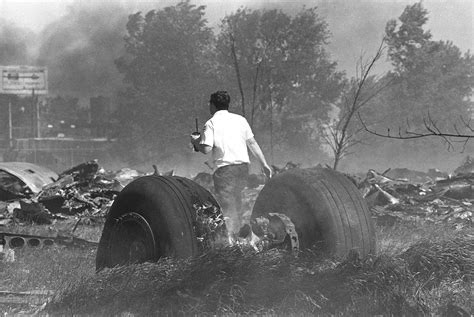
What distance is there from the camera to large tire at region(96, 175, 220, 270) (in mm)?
4660

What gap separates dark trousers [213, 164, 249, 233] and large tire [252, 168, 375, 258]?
2.62 feet

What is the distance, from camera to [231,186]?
605cm

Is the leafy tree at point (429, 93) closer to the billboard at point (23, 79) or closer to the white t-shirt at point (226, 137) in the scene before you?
the billboard at point (23, 79)

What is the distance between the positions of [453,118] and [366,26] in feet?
36.8

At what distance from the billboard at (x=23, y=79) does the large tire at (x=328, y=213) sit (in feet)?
75.1

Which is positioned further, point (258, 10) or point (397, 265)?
point (258, 10)

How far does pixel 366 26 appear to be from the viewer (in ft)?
66.4

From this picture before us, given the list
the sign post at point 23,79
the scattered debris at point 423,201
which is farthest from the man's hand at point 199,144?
the sign post at point 23,79

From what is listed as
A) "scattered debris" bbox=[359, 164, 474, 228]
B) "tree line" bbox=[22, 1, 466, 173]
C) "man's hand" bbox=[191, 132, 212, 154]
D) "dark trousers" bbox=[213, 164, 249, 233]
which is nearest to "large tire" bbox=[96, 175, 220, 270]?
"man's hand" bbox=[191, 132, 212, 154]

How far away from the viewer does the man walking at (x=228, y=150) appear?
592 cm

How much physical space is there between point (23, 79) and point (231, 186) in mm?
23918

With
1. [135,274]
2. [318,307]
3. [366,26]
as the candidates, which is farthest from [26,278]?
[366,26]

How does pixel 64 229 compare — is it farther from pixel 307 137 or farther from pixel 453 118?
pixel 453 118

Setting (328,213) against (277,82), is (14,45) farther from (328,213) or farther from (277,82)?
(328,213)
